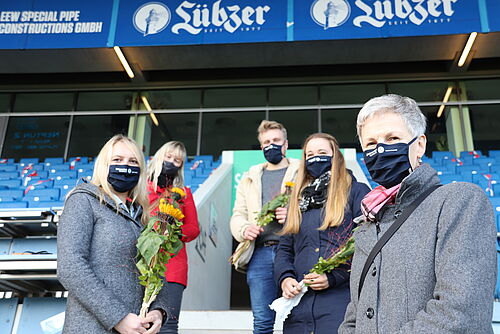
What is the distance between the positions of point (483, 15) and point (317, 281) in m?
7.60

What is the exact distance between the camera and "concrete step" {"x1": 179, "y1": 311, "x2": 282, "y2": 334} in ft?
10.8

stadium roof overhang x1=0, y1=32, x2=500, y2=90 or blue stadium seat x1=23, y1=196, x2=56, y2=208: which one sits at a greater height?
stadium roof overhang x1=0, y1=32, x2=500, y2=90

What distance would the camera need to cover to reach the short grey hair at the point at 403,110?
5.16ft

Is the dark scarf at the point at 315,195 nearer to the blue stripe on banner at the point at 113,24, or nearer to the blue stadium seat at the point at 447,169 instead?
the blue stadium seat at the point at 447,169

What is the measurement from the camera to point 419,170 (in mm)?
1466

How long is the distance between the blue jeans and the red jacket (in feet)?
1.22

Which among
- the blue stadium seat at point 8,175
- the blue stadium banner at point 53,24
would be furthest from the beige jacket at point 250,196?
the blue stadium seat at point 8,175

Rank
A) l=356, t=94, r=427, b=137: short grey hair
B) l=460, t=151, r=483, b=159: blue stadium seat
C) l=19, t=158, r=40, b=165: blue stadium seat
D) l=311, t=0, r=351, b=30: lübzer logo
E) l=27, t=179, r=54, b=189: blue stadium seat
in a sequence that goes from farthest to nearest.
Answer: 1. l=19, t=158, r=40, b=165: blue stadium seat
2. l=460, t=151, r=483, b=159: blue stadium seat
3. l=311, t=0, r=351, b=30: lübzer logo
4. l=27, t=179, r=54, b=189: blue stadium seat
5. l=356, t=94, r=427, b=137: short grey hair

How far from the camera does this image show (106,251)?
6.82 ft

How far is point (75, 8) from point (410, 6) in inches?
221

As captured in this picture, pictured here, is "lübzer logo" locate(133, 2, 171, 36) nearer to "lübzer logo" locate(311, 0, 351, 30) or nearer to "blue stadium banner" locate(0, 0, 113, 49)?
"blue stadium banner" locate(0, 0, 113, 49)

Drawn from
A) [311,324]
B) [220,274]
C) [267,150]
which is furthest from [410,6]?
[311,324]

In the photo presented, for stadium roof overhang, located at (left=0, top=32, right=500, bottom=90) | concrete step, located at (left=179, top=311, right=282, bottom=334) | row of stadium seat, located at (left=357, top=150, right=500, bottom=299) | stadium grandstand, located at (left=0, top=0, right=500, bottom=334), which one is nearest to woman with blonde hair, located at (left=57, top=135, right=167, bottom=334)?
concrete step, located at (left=179, top=311, right=282, bottom=334)

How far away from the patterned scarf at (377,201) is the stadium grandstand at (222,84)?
3424 mm
